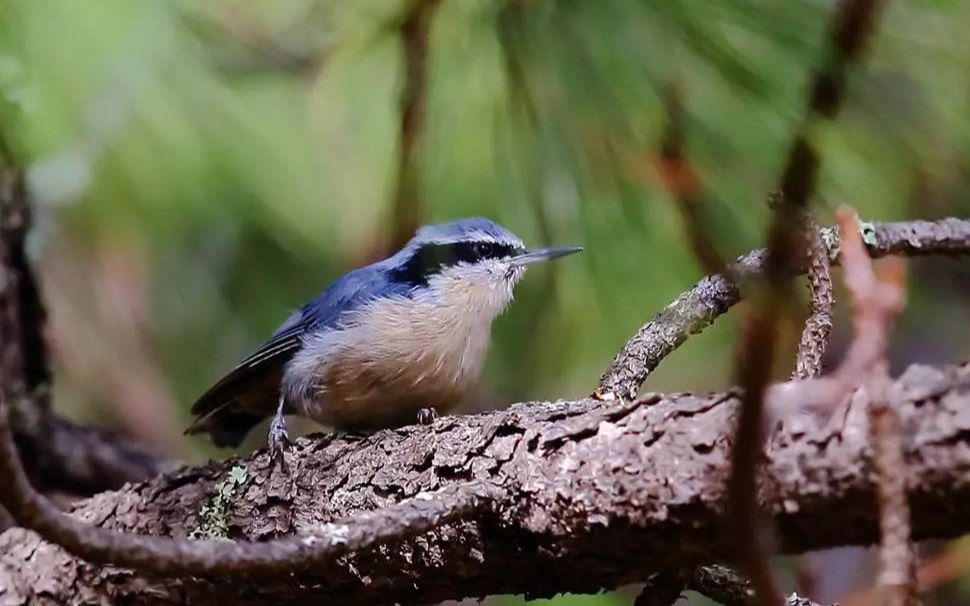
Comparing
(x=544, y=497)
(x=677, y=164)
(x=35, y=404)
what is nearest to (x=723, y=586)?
(x=544, y=497)

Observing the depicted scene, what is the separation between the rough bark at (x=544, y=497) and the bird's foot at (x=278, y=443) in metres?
0.02

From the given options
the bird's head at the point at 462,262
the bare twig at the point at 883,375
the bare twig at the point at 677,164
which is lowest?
the bare twig at the point at 883,375

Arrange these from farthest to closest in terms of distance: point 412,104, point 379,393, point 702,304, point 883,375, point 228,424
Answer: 1. point 228,424
2. point 379,393
3. point 412,104
4. point 702,304
5. point 883,375

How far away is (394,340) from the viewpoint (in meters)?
1.83

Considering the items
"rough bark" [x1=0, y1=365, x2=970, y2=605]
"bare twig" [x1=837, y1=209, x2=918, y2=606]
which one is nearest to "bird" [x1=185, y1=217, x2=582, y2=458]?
"rough bark" [x1=0, y1=365, x2=970, y2=605]

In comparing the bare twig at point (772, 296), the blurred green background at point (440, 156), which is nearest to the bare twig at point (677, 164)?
the blurred green background at point (440, 156)

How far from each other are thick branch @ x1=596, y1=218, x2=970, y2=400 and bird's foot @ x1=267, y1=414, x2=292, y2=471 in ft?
1.39

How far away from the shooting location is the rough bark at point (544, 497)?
0.85 metres

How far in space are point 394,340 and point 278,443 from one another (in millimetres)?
391

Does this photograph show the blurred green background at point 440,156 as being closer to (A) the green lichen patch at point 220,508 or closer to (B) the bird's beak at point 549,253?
(B) the bird's beak at point 549,253

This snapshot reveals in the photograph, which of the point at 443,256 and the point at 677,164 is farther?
the point at 443,256

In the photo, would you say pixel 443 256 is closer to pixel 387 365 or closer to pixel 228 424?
pixel 387 365

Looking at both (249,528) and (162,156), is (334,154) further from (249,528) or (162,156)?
(249,528)

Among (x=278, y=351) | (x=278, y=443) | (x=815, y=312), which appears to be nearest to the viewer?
(x=815, y=312)
